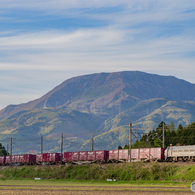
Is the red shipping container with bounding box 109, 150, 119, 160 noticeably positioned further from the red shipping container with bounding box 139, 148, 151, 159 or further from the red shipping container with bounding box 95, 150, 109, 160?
the red shipping container with bounding box 139, 148, 151, 159

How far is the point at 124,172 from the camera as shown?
218 feet

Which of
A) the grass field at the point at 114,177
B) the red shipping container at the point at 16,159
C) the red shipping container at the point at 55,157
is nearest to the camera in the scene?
the grass field at the point at 114,177

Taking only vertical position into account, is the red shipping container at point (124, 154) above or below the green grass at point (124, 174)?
above

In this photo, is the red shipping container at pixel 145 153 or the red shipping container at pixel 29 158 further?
the red shipping container at pixel 29 158

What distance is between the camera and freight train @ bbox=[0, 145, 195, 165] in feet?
253

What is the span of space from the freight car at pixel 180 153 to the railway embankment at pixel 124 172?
11.9 meters

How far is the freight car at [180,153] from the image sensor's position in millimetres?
75250

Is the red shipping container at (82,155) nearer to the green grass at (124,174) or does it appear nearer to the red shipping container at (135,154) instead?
the green grass at (124,174)

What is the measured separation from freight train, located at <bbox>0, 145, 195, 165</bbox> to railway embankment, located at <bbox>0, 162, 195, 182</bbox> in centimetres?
1143

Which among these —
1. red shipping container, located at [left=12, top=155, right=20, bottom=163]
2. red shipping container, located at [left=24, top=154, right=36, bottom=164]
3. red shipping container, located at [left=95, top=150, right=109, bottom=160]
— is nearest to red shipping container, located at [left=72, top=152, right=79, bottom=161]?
red shipping container, located at [left=95, top=150, right=109, bottom=160]

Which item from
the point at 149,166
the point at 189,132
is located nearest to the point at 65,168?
the point at 149,166

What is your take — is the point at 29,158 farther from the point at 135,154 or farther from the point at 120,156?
the point at 135,154

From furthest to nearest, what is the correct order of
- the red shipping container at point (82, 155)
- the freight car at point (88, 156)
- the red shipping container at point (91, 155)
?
1. the red shipping container at point (82, 155)
2. the red shipping container at point (91, 155)
3. the freight car at point (88, 156)

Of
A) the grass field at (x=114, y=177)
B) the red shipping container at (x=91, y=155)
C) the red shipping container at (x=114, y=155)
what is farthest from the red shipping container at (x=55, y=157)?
the red shipping container at (x=114, y=155)
